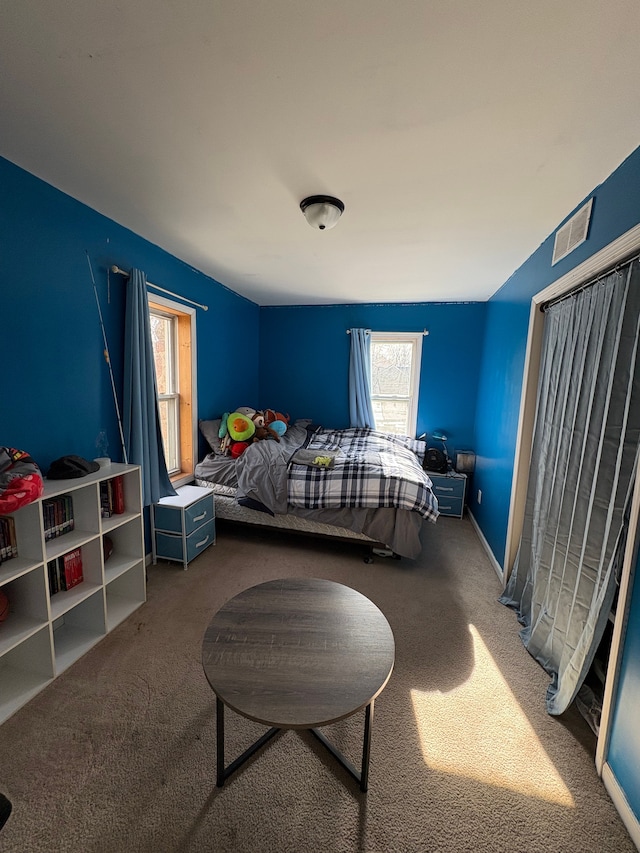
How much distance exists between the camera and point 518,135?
4.21 ft

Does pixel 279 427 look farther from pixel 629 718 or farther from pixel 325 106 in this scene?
pixel 629 718

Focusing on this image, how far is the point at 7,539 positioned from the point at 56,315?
1.17 metres

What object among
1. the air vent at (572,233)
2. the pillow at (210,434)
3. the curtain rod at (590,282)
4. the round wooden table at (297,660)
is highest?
the air vent at (572,233)

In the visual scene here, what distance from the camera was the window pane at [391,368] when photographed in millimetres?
4434

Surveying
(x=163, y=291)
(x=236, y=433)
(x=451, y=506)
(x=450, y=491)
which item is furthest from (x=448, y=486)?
(x=163, y=291)

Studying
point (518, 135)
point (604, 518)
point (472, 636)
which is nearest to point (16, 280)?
point (518, 135)

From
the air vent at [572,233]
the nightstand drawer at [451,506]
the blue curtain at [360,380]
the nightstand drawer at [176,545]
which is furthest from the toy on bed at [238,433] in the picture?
the air vent at [572,233]

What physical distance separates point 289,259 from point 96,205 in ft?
4.36

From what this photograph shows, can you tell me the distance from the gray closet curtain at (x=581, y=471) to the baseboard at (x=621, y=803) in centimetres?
23

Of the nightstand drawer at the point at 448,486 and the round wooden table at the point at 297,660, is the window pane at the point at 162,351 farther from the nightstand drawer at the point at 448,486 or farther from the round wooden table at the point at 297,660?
the nightstand drawer at the point at 448,486

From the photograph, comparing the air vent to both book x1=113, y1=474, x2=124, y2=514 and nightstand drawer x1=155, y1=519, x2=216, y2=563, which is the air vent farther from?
nightstand drawer x1=155, y1=519, x2=216, y2=563

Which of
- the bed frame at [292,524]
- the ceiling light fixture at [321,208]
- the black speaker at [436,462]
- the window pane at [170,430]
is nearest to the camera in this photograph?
the ceiling light fixture at [321,208]

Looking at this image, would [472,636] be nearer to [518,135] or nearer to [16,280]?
[518,135]

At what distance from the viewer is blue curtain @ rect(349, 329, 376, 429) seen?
4.33 metres
